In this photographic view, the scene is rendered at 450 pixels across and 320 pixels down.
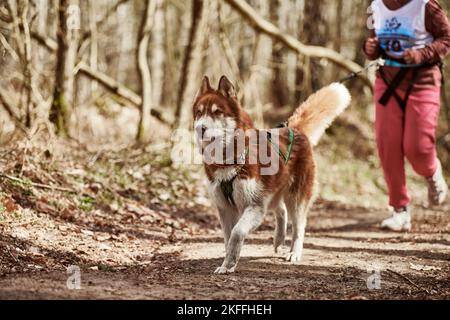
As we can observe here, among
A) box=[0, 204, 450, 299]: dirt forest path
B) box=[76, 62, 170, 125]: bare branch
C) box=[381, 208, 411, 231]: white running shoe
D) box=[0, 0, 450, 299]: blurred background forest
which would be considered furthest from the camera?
box=[76, 62, 170, 125]: bare branch

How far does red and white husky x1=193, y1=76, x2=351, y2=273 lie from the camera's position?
475 cm

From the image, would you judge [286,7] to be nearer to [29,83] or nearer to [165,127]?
[165,127]

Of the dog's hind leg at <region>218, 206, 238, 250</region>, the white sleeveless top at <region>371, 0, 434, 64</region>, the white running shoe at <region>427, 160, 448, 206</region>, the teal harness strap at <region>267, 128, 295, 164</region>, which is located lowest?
the dog's hind leg at <region>218, 206, 238, 250</region>

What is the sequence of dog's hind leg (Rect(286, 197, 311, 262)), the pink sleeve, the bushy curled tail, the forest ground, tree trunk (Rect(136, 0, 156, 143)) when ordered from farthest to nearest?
tree trunk (Rect(136, 0, 156, 143))
the pink sleeve
the bushy curled tail
dog's hind leg (Rect(286, 197, 311, 262))
the forest ground

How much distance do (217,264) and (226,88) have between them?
1.39 m

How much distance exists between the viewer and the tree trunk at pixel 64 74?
8.37 meters

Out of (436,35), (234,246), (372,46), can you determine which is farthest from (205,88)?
(436,35)

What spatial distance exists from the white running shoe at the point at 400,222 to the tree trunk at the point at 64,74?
14.1 feet

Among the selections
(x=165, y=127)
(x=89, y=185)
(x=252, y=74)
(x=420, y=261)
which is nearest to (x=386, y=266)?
(x=420, y=261)

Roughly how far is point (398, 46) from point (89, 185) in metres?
3.67

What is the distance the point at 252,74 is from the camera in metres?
11.8

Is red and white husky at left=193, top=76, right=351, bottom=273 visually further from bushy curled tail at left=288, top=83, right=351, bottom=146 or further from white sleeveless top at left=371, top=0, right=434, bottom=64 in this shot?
white sleeveless top at left=371, top=0, right=434, bottom=64

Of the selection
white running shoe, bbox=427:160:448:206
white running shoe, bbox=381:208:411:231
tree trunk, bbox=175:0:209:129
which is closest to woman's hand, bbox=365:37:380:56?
white running shoe, bbox=427:160:448:206
